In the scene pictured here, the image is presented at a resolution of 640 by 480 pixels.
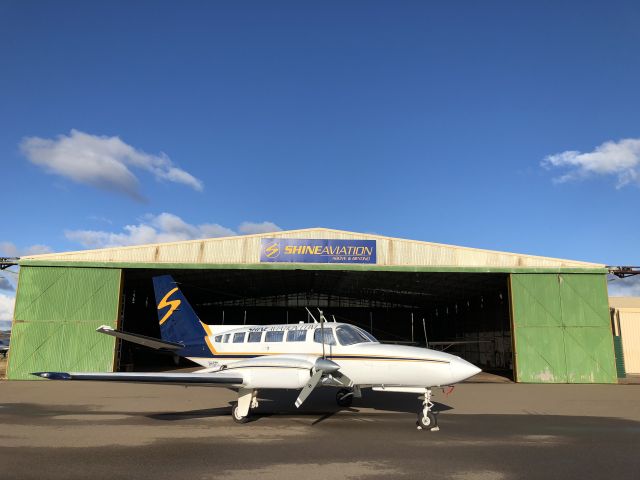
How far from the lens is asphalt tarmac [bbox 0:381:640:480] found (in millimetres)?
7723

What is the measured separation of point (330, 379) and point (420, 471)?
486 centimetres

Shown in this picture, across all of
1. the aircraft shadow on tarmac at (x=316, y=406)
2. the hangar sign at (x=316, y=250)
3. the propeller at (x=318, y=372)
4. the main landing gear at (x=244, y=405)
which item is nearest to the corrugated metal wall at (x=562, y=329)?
the hangar sign at (x=316, y=250)

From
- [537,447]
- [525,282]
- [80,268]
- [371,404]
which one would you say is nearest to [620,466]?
[537,447]

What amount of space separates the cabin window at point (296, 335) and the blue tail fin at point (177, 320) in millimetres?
3794

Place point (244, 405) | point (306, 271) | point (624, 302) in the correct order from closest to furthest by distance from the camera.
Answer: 1. point (244, 405)
2. point (306, 271)
3. point (624, 302)

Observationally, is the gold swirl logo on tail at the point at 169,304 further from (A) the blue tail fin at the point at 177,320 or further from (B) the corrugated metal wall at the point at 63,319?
(B) the corrugated metal wall at the point at 63,319

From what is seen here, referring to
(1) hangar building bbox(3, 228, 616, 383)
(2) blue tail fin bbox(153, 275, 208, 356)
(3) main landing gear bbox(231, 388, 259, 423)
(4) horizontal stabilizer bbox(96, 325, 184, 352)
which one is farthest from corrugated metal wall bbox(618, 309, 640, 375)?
(4) horizontal stabilizer bbox(96, 325, 184, 352)

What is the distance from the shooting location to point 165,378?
1114 cm

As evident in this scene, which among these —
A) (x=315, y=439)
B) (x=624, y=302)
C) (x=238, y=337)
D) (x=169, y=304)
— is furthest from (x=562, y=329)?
(x=624, y=302)

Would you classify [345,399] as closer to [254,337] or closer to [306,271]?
[254,337]

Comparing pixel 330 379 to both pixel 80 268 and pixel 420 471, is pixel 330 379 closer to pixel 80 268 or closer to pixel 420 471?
pixel 420 471

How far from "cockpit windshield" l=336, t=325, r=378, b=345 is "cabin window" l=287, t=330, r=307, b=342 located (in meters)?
1.17

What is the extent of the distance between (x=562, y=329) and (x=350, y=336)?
1689 centimetres

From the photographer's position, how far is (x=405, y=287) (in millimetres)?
35188
